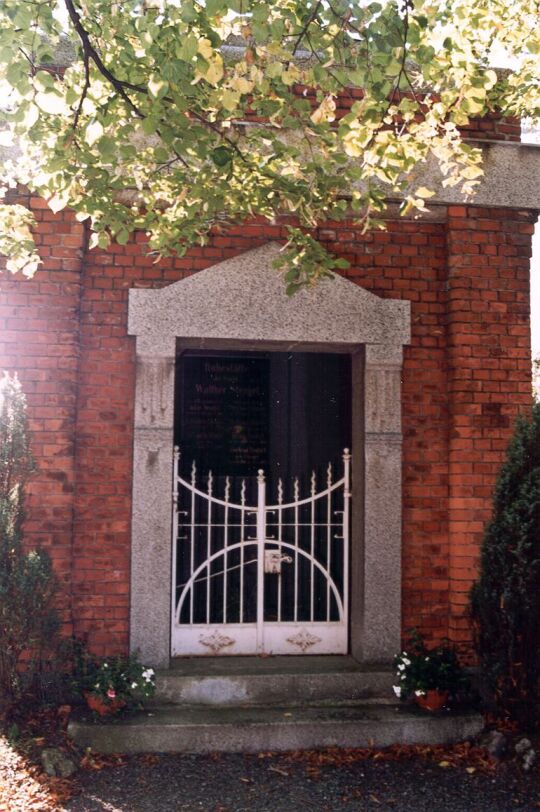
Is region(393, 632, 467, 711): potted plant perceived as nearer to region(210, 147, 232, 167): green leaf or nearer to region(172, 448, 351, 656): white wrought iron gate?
region(172, 448, 351, 656): white wrought iron gate

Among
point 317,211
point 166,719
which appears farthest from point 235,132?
point 166,719

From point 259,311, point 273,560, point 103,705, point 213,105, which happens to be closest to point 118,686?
point 103,705

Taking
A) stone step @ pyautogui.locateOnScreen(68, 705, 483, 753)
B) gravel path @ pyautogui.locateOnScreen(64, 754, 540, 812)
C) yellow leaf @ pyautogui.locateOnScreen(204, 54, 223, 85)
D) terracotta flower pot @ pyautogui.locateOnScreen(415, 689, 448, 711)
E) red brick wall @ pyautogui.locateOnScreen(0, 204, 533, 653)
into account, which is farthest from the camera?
red brick wall @ pyautogui.locateOnScreen(0, 204, 533, 653)

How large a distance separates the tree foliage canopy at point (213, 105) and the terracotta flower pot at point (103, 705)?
262 centimetres

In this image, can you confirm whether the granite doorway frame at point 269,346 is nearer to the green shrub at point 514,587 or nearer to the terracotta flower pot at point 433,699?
the terracotta flower pot at point 433,699

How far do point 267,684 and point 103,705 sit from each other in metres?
1.09

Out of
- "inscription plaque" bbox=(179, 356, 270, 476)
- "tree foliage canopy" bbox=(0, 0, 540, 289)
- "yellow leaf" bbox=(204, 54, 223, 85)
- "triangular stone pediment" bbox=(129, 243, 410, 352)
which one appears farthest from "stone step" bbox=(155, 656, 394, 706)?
"yellow leaf" bbox=(204, 54, 223, 85)

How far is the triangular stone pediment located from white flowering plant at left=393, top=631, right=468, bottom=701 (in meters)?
2.14

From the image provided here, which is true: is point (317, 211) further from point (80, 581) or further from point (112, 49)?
point (80, 581)

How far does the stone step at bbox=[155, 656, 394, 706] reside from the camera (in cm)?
545

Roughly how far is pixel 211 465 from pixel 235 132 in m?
2.99

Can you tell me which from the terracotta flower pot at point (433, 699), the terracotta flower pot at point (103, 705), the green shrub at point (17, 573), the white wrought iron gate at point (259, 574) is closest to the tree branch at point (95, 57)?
the green shrub at point (17, 573)

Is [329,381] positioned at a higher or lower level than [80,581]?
higher

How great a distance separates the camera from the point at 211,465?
6.95 metres
